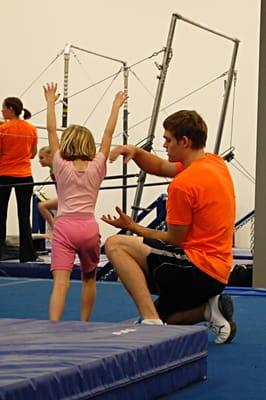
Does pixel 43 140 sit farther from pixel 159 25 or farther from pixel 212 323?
pixel 212 323

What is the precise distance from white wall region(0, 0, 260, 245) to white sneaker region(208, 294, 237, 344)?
6.36m

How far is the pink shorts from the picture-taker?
4.11 metres

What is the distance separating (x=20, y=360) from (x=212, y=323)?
148cm

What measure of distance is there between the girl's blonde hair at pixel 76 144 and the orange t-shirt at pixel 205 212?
59cm

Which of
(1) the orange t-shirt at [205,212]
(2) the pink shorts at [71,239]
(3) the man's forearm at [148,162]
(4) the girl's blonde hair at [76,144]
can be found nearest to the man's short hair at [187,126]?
(1) the orange t-shirt at [205,212]

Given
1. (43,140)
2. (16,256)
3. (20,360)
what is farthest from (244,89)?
(20,360)

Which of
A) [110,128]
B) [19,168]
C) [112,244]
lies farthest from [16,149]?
[112,244]

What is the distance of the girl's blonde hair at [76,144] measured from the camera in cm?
412

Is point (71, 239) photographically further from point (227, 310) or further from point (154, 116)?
point (154, 116)

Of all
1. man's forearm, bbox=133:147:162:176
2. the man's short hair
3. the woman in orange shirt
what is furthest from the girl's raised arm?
the woman in orange shirt

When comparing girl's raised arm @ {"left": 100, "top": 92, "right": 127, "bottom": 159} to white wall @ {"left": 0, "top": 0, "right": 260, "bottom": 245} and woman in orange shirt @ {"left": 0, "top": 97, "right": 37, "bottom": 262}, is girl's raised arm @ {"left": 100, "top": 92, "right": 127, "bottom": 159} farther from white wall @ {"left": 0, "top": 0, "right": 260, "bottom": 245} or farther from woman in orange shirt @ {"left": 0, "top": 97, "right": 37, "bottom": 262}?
white wall @ {"left": 0, "top": 0, "right": 260, "bottom": 245}

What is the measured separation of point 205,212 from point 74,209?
2.43 feet

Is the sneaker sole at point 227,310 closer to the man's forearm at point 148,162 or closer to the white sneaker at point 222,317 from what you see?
the white sneaker at point 222,317

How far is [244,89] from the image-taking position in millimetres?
10281
